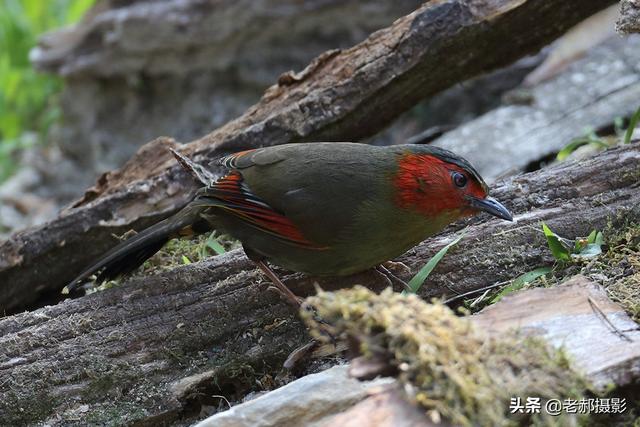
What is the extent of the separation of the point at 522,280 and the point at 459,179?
0.54 m

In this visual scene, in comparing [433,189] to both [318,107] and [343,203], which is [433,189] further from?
[318,107]

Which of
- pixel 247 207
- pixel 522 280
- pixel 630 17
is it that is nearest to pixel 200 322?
pixel 247 207

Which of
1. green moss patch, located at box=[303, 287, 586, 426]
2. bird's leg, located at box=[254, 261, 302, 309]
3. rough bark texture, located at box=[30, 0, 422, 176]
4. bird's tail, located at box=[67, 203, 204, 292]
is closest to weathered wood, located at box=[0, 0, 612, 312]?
bird's tail, located at box=[67, 203, 204, 292]

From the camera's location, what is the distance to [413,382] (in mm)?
2338

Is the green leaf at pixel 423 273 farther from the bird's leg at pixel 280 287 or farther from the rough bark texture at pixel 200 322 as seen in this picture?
the bird's leg at pixel 280 287

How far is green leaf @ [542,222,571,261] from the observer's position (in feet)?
11.6

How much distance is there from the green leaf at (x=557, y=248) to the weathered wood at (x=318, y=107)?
1490mm

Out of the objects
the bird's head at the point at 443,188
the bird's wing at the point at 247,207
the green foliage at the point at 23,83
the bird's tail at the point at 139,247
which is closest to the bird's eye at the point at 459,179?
the bird's head at the point at 443,188

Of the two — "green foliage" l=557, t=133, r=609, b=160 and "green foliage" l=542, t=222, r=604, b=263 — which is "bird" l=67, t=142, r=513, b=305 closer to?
"green foliage" l=542, t=222, r=604, b=263

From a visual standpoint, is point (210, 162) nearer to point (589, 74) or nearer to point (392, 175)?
point (392, 175)

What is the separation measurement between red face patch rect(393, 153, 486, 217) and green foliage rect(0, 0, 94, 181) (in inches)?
252

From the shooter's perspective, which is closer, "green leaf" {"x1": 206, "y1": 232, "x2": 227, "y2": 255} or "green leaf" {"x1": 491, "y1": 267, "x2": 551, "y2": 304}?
"green leaf" {"x1": 491, "y1": 267, "x2": 551, "y2": 304}

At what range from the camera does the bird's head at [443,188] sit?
3.57m

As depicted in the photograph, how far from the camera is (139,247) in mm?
3973
